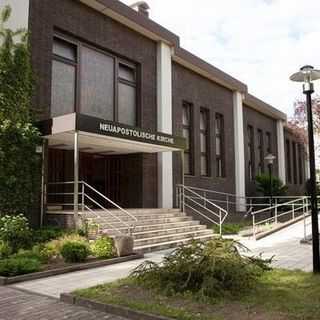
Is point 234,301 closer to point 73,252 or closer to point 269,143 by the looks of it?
point 73,252

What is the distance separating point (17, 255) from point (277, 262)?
5895 millimetres

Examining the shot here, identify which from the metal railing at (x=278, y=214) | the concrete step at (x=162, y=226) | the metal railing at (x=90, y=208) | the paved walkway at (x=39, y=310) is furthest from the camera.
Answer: the metal railing at (x=278, y=214)

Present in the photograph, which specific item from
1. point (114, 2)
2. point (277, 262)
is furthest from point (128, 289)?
point (114, 2)

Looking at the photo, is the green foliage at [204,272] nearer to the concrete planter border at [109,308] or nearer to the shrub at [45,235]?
the concrete planter border at [109,308]

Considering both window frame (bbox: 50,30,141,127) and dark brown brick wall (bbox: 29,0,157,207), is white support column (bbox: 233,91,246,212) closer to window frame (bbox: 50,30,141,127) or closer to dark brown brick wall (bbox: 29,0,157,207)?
dark brown brick wall (bbox: 29,0,157,207)

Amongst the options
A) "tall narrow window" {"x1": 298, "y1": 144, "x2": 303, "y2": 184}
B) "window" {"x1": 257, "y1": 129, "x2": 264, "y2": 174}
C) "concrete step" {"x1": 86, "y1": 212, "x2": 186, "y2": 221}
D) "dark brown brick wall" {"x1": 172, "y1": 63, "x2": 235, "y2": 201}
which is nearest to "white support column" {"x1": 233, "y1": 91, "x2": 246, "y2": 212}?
"dark brown brick wall" {"x1": 172, "y1": 63, "x2": 235, "y2": 201}

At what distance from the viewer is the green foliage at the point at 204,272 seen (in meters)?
6.59

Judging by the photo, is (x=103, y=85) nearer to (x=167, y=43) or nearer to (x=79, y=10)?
(x=79, y=10)

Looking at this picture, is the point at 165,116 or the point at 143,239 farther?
the point at 165,116

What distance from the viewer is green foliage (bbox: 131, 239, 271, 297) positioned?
21.6 feet

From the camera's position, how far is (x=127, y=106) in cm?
1705

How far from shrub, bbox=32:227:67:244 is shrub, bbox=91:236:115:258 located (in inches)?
48.7

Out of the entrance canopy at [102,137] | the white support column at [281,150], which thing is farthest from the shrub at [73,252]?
the white support column at [281,150]

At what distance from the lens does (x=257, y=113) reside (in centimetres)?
2862
